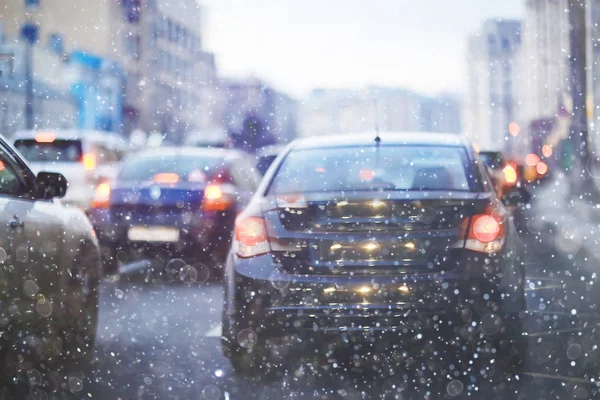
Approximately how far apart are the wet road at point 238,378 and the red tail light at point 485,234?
73 centimetres

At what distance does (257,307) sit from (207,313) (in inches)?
117

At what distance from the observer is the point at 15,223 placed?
5715 millimetres

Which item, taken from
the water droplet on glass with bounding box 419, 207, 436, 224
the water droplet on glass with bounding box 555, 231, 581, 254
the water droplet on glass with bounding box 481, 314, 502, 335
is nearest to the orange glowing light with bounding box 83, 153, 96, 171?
the water droplet on glass with bounding box 555, 231, 581, 254

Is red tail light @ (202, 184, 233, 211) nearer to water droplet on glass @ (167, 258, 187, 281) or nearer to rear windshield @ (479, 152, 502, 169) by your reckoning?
water droplet on glass @ (167, 258, 187, 281)

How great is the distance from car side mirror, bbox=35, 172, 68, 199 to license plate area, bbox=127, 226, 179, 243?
489cm

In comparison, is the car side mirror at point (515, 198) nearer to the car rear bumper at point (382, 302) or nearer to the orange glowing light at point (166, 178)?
the car rear bumper at point (382, 302)

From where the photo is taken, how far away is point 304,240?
5.79m

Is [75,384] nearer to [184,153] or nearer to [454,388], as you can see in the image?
[454,388]

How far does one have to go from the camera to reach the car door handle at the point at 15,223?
18.6ft

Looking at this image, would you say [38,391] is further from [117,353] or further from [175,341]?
[175,341]

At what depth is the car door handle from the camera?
18.6 feet

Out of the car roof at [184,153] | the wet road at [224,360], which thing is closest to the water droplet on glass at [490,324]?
the wet road at [224,360]

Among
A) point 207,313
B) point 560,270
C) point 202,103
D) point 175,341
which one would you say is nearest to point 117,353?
point 175,341

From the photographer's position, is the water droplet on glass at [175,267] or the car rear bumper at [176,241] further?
the water droplet on glass at [175,267]
